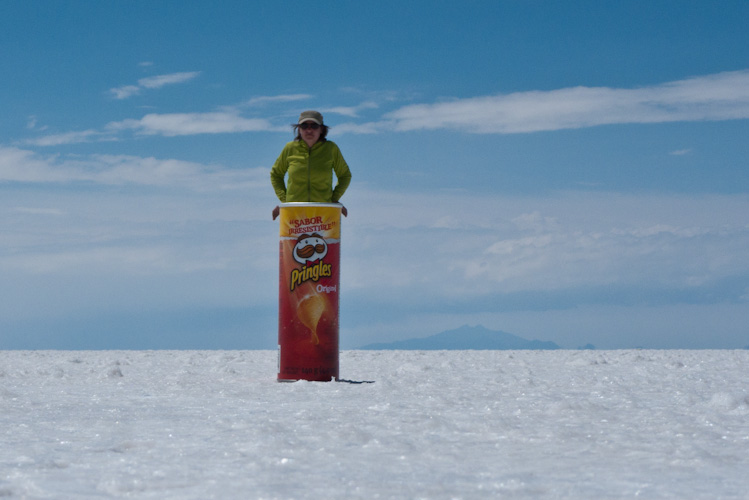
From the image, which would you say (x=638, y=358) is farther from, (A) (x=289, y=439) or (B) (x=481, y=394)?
(A) (x=289, y=439)

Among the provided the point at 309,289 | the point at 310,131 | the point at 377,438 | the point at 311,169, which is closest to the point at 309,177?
the point at 311,169

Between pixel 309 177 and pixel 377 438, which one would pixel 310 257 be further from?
pixel 377 438

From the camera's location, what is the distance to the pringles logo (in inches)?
187

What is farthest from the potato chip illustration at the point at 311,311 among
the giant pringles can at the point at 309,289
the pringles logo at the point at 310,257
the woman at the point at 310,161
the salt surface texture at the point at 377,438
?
the woman at the point at 310,161

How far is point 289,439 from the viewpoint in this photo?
238cm

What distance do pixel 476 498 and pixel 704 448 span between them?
0.95 m

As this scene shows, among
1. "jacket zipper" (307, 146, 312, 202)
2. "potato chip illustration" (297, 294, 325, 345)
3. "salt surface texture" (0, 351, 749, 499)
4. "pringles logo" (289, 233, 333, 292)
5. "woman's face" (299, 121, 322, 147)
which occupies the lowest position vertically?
"salt surface texture" (0, 351, 749, 499)

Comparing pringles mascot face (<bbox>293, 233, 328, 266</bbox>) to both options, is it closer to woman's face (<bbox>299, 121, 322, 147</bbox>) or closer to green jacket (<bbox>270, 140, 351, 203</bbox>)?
green jacket (<bbox>270, 140, 351, 203</bbox>)

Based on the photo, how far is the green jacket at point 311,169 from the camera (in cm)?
495

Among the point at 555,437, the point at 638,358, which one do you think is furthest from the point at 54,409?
the point at 638,358

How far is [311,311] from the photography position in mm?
4758

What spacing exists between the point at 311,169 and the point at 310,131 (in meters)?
0.24

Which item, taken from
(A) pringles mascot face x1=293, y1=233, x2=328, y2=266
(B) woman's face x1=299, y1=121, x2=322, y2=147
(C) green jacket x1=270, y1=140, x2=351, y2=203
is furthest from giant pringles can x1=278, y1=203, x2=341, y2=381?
(B) woman's face x1=299, y1=121, x2=322, y2=147

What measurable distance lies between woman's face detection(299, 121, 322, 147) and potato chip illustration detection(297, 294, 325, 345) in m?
1.00
